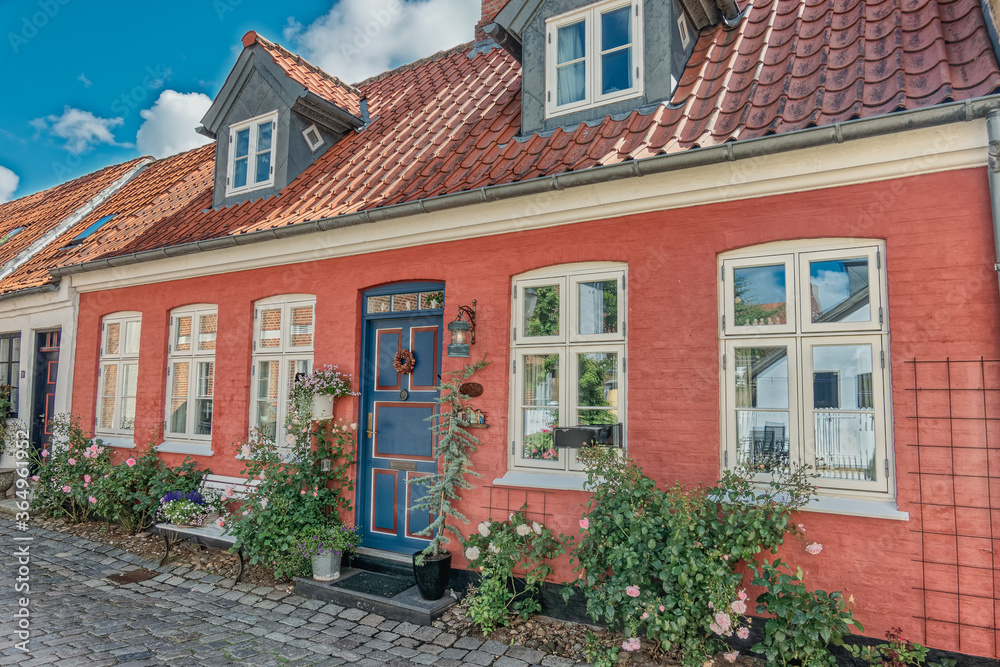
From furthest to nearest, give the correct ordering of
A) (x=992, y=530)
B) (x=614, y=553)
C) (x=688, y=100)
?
(x=688, y=100)
(x=614, y=553)
(x=992, y=530)

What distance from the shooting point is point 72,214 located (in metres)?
12.1

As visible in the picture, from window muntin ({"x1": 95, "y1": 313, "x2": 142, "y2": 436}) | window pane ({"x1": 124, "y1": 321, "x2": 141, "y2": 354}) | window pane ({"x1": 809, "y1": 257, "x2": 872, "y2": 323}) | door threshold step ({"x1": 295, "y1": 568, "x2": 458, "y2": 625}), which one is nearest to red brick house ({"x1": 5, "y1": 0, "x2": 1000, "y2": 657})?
window pane ({"x1": 809, "y1": 257, "x2": 872, "y2": 323})

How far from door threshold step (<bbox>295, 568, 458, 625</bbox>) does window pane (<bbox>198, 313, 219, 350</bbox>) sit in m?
3.58

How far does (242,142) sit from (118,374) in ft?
12.8

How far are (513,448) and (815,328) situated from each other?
103 inches

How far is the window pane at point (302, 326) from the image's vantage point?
277 inches

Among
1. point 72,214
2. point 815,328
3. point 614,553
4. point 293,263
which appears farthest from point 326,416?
point 72,214

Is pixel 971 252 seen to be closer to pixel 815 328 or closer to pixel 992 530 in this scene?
pixel 815 328

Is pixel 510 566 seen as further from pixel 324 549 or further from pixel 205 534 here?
pixel 205 534

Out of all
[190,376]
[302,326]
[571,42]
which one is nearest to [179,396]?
[190,376]

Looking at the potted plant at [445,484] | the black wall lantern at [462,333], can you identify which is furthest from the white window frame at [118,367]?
the black wall lantern at [462,333]

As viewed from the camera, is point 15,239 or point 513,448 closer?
point 513,448

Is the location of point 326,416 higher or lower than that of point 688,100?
lower

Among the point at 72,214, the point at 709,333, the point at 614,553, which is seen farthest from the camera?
the point at 72,214
